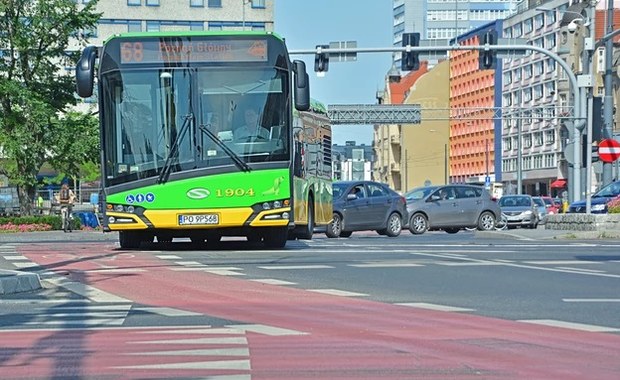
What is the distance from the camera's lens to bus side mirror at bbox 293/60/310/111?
61.3 feet

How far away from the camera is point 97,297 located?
11695 millimetres

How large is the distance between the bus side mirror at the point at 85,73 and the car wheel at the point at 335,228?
13916 millimetres

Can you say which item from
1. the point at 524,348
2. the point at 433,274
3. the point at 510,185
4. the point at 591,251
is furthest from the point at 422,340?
the point at 510,185

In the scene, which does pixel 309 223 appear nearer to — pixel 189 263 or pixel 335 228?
pixel 189 263

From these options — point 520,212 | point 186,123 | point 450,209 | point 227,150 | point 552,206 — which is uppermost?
point 186,123

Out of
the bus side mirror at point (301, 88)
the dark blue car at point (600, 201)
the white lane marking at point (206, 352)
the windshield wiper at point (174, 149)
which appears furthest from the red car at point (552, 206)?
the white lane marking at point (206, 352)

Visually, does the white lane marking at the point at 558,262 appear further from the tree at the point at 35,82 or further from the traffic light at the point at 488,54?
the tree at the point at 35,82

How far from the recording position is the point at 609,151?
103 feet

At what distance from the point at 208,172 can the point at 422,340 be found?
1099 cm

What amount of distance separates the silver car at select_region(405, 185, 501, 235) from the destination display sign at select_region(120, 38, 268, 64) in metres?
17.5

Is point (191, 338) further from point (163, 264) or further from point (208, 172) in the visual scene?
point (208, 172)

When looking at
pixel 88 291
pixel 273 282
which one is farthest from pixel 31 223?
pixel 88 291

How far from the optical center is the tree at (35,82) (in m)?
40.2

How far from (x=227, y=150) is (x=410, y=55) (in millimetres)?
18755
